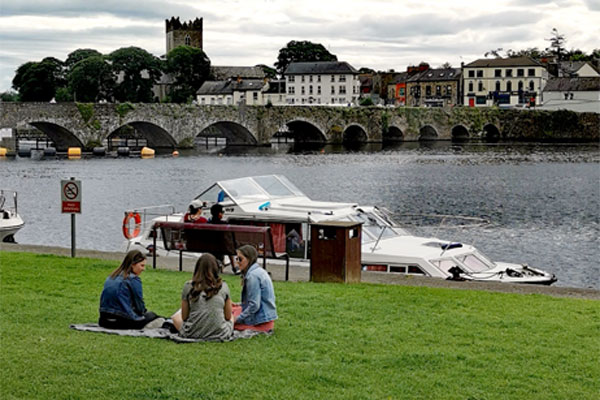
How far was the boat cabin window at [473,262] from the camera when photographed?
18.8m

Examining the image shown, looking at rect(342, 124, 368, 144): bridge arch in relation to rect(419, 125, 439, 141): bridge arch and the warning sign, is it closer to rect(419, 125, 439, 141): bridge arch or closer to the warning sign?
rect(419, 125, 439, 141): bridge arch

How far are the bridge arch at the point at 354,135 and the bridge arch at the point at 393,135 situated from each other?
4722mm

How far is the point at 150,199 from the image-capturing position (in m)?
41.9

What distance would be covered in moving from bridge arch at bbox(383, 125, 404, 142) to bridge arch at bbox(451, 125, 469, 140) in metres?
8.53

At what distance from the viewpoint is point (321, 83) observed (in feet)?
430

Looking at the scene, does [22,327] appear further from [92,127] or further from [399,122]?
[399,122]

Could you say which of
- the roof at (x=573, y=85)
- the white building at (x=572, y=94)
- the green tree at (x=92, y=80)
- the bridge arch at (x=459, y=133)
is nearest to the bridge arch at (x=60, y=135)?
the green tree at (x=92, y=80)

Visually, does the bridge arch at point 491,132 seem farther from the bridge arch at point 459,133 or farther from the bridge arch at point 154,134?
the bridge arch at point 154,134

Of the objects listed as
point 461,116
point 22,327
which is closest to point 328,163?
point 461,116

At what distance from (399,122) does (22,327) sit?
97.9 m

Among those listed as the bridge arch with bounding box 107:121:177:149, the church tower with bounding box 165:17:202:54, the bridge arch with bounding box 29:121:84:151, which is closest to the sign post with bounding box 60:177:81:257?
the bridge arch with bounding box 29:121:84:151

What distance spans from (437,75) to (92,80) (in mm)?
55480

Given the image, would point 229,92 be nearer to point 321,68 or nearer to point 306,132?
point 321,68

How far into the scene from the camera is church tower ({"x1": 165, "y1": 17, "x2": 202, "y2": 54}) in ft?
537
